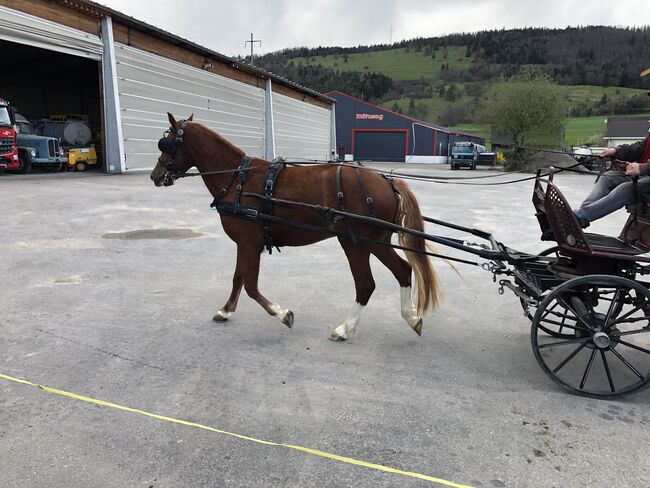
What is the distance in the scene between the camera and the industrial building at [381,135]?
2021 inches

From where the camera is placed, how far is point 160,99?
22078mm

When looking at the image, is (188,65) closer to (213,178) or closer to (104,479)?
(213,178)

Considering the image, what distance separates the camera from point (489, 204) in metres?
14.8

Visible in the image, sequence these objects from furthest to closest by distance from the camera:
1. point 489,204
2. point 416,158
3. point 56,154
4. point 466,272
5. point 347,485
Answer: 1. point 416,158
2. point 56,154
3. point 489,204
4. point 466,272
5. point 347,485

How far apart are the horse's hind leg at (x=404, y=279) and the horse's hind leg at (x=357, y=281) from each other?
13cm

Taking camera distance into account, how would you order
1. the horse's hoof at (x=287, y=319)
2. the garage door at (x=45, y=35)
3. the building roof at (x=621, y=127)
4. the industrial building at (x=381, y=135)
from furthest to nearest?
the building roof at (x=621, y=127), the industrial building at (x=381, y=135), the garage door at (x=45, y=35), the horse's hoof at (x=287, y=319)

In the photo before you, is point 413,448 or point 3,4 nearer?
point 413,448

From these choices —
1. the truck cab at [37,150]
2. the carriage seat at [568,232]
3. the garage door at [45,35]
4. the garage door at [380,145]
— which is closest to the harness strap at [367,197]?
the carriage seat at [568,232]

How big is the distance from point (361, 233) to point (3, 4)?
1768 cm

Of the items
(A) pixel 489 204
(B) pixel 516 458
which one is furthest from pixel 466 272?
(A) pixel 489 204

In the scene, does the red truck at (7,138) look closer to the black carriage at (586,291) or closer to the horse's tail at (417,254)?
the horse's tail at (417,254)

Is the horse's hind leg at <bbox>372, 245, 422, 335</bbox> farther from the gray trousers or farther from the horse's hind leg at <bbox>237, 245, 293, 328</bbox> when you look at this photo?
the gray trousers

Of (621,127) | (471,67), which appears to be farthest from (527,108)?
(471,67)

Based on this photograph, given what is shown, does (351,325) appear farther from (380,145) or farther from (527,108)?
(380,145)
